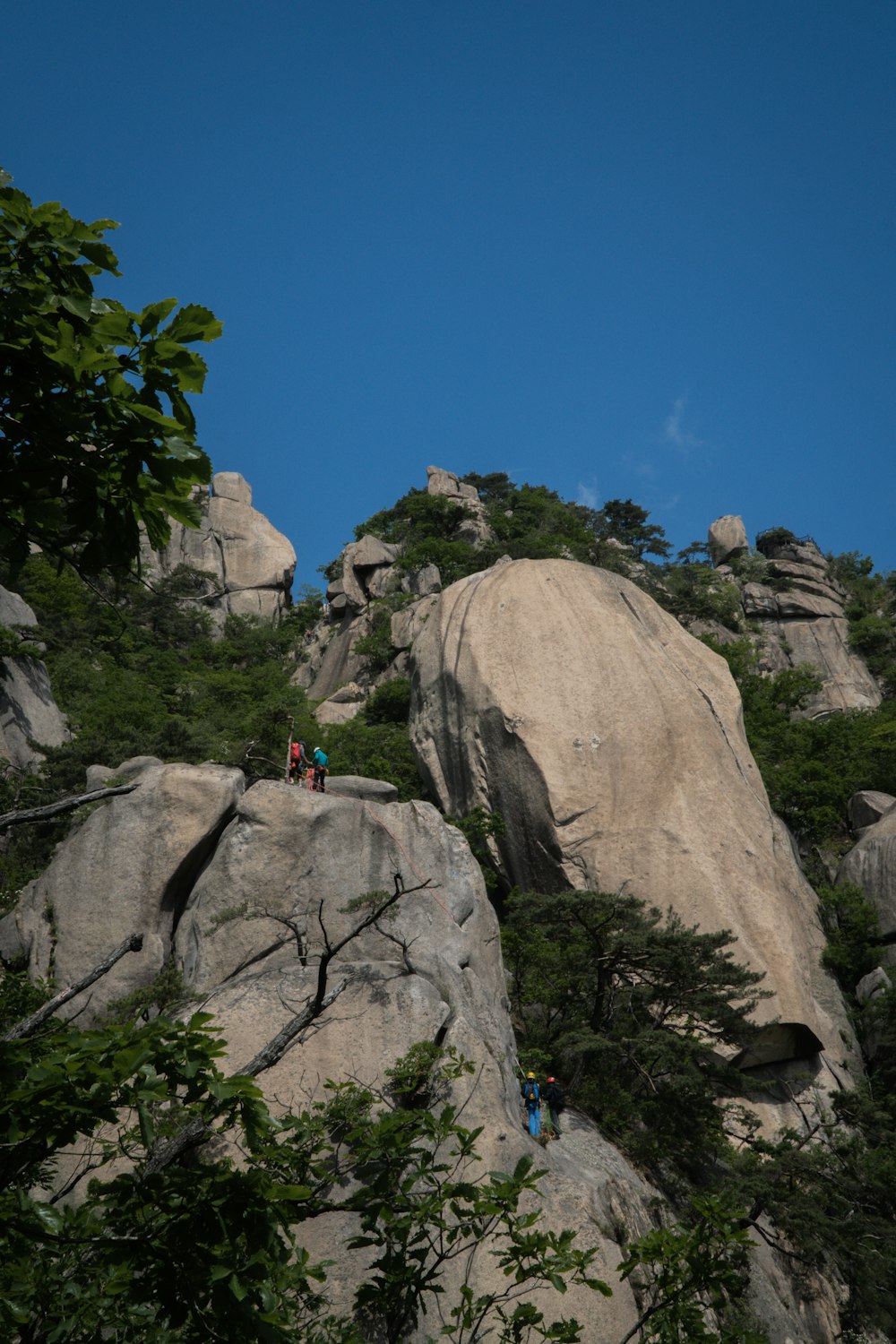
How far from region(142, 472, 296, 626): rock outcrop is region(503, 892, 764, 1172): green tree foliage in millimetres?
27324

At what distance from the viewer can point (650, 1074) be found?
1370 centimetres

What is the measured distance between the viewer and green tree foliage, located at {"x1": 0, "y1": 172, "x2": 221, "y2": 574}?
8.67 feet

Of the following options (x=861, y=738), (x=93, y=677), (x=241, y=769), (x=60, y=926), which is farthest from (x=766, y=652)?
(x=60, y=926)

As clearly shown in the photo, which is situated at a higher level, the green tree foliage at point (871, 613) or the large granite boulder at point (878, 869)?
the green tree foliage at point (871, 613)

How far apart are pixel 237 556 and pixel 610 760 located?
27.3 meters

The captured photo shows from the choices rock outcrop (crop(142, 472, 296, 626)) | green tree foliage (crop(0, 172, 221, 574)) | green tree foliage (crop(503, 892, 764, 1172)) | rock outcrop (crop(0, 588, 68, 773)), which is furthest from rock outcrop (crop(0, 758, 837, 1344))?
rock outcrop (crop(142, 472, 296, 626))

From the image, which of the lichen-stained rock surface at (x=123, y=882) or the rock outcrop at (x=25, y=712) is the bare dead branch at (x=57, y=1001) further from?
the rock outcrop at (x=25, y=712)

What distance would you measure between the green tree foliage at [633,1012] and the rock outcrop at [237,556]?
27324mm

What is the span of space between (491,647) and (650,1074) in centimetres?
955

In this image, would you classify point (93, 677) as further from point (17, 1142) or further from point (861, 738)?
point (17, 1142)

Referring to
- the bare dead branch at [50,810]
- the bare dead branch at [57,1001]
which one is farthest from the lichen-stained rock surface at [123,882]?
the bare dead branch at [50,810]

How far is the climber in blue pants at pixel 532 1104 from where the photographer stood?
11.6 meters

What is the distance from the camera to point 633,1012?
1439 cm

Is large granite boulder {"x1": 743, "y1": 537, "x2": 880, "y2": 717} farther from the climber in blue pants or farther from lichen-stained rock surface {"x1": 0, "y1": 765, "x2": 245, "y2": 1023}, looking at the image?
lichen-stained rock surface {"x1": 0, "y1": 765, "x2": 245, "y2": 1023}
